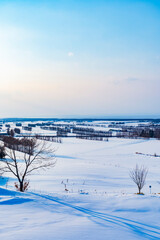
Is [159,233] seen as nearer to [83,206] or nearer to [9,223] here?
[83,206]

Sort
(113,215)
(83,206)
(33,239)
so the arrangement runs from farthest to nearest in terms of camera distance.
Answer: (83,206) → (113,215) → (33,239)

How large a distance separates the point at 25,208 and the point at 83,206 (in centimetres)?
172

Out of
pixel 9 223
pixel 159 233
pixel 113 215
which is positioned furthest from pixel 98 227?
pixel 9 223

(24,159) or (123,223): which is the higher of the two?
(123,223)

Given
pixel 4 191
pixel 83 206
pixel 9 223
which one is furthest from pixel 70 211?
pixel 4 191

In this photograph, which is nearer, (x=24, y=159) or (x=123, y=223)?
(x=123, y=223)

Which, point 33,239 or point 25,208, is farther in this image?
point 25,208

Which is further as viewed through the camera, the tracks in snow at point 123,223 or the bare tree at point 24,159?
the bare tree at point 24,159

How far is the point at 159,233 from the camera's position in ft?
16.2

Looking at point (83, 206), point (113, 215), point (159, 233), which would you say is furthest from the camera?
point (83, 206)

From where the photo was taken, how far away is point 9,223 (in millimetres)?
5203

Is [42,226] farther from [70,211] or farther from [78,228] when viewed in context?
[70,211]

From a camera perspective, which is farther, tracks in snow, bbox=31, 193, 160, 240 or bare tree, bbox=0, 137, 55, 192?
bare tree, bbox=0, 137, 55, 192

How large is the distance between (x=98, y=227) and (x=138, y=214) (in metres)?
1.54
